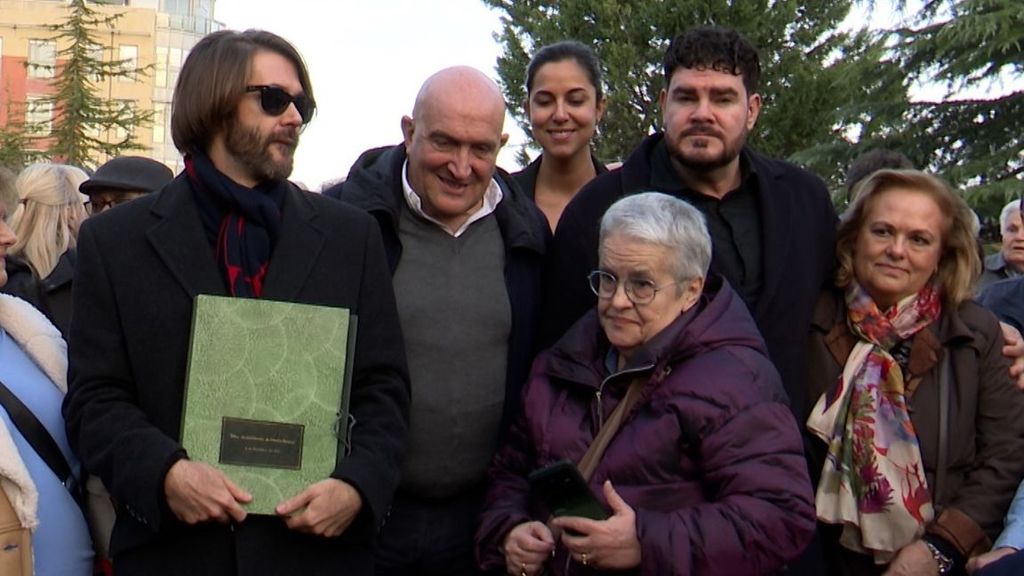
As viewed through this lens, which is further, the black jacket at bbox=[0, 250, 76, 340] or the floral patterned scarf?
the black jacket at bbox=[0, 250, 76, 340]

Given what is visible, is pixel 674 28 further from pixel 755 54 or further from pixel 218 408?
pixel 218 408

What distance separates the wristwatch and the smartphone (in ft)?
3.88

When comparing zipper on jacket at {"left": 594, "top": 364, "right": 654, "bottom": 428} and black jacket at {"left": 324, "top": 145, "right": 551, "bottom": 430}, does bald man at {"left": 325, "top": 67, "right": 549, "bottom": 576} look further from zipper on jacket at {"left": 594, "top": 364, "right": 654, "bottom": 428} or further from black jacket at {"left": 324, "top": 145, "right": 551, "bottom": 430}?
zipper on jacket at {"left": 594, "top": 364, "right": 654, "bottom": 428}

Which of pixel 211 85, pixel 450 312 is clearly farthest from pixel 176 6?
pixel 211 85

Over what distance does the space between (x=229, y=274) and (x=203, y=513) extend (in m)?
0.65

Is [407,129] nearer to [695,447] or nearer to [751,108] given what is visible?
[751,108]

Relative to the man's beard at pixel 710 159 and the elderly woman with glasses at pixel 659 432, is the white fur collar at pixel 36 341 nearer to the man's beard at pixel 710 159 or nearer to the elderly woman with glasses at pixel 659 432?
the elderly woman with glasses at pixel 659 432

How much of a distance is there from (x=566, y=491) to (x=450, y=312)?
85cm

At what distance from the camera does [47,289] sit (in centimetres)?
494

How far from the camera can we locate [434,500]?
155 inches

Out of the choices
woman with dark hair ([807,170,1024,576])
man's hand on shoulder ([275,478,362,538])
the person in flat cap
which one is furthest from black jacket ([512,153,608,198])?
man's hand on shoulder ([275,478,362,538])

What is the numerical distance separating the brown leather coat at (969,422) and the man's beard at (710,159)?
853 millimetres

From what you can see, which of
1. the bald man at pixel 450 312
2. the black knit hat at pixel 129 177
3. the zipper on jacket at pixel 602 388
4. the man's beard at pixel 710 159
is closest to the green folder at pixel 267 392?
the bald man at pixel 450 312

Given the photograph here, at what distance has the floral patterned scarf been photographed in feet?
12.5
